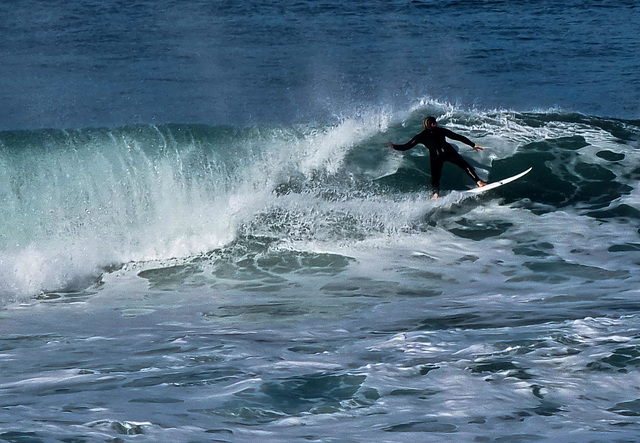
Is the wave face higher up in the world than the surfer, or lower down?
lower down

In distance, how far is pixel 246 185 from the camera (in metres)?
13.6

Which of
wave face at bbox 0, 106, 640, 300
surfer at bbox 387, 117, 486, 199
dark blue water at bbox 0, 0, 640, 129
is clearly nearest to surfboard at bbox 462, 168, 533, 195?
wave face at bbox 0, 106, 640, 300

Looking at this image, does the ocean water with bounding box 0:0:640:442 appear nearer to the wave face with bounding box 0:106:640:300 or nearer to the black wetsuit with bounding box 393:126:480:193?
the wave face with bounding box 0:106:640:300

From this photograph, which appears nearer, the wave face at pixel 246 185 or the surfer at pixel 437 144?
the wave face at pixel 246 185

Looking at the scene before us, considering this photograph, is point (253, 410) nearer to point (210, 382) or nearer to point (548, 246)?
point (210, 382)

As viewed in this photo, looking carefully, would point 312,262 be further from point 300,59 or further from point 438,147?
point 300,59

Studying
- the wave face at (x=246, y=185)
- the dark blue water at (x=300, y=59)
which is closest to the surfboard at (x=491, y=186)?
the wave face at (x=246, y=185)

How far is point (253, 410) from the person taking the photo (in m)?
6.36

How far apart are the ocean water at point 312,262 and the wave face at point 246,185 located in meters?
0.04

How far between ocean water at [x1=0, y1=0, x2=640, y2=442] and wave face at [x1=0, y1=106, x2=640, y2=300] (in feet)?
0.15

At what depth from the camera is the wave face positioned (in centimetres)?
1223

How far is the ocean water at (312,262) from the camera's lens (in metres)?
6.43

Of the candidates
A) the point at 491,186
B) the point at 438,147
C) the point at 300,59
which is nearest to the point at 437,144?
the point at 438,147

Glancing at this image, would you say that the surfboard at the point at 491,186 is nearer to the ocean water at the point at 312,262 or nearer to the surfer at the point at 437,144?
the ocean water at the point at 312,262
